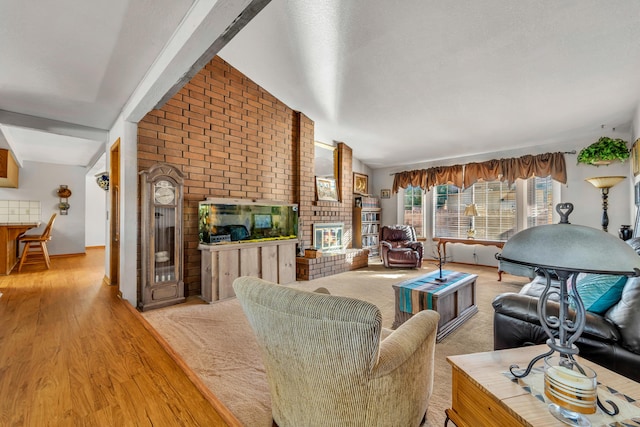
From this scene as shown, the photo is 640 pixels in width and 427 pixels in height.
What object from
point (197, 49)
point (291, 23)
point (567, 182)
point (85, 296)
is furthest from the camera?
point (567, 182)

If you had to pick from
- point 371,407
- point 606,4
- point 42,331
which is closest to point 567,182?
point 606,4

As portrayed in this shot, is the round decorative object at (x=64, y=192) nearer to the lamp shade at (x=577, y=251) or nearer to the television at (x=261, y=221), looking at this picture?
the television at (x=261, y=221)

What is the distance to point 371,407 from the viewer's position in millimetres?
1033

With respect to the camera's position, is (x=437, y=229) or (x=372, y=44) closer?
(x=372, y=44)

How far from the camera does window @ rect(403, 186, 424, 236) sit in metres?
6.49

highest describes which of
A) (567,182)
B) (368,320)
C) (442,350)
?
(567,182)

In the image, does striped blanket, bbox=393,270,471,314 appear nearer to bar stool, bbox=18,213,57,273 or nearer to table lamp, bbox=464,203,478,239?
table lamp, bbox=464,203,478,239

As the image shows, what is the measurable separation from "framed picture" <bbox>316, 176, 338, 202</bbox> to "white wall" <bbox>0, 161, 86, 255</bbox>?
18.9ft

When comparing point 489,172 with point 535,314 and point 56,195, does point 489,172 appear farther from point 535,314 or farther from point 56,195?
point 56,195

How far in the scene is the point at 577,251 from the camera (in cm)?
81

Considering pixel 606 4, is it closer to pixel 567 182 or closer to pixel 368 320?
pixel 368 320

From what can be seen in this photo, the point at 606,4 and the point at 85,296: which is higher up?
the point at 606,4

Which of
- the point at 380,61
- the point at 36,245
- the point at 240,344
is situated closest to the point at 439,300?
the point at 240,344

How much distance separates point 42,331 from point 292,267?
2.73 meters
